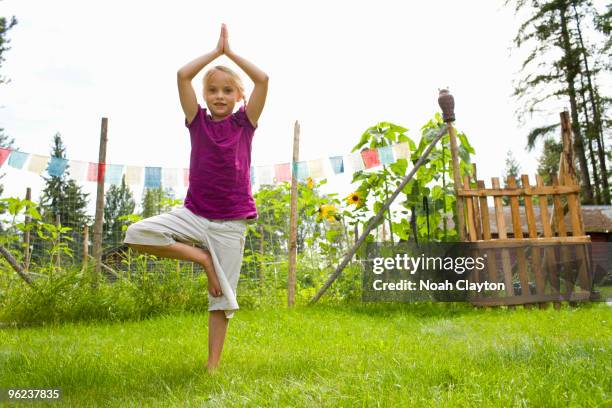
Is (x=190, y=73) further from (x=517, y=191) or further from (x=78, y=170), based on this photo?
(x=517, y=191)

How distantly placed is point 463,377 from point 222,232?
1428 mm

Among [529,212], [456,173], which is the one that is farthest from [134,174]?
[529,212]

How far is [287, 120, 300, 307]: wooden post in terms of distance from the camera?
611 centimetres

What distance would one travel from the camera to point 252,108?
9.86 feet

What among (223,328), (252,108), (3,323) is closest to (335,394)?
(223,328)

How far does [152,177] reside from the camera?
6004 mm

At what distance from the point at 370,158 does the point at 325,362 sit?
3753 millimetres

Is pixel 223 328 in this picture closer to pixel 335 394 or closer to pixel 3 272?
pixel 335 394

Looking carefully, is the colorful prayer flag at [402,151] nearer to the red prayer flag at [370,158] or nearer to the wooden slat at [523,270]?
the red prayer flag at [370,158]

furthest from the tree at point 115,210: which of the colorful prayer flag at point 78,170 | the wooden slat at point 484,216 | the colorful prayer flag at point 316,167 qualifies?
the wooden slat at point 484,216

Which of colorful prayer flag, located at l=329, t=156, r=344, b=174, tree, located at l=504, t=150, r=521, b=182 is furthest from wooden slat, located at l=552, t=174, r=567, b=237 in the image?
tree, located at l=504, t=150, r=521, b=182

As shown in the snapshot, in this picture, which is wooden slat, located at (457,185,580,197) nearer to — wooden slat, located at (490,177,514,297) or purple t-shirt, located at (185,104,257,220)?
wooden slat, located at (490,177,514,297)

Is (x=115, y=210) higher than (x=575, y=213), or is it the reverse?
(x=115, y=210)

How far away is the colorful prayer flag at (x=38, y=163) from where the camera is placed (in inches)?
222
